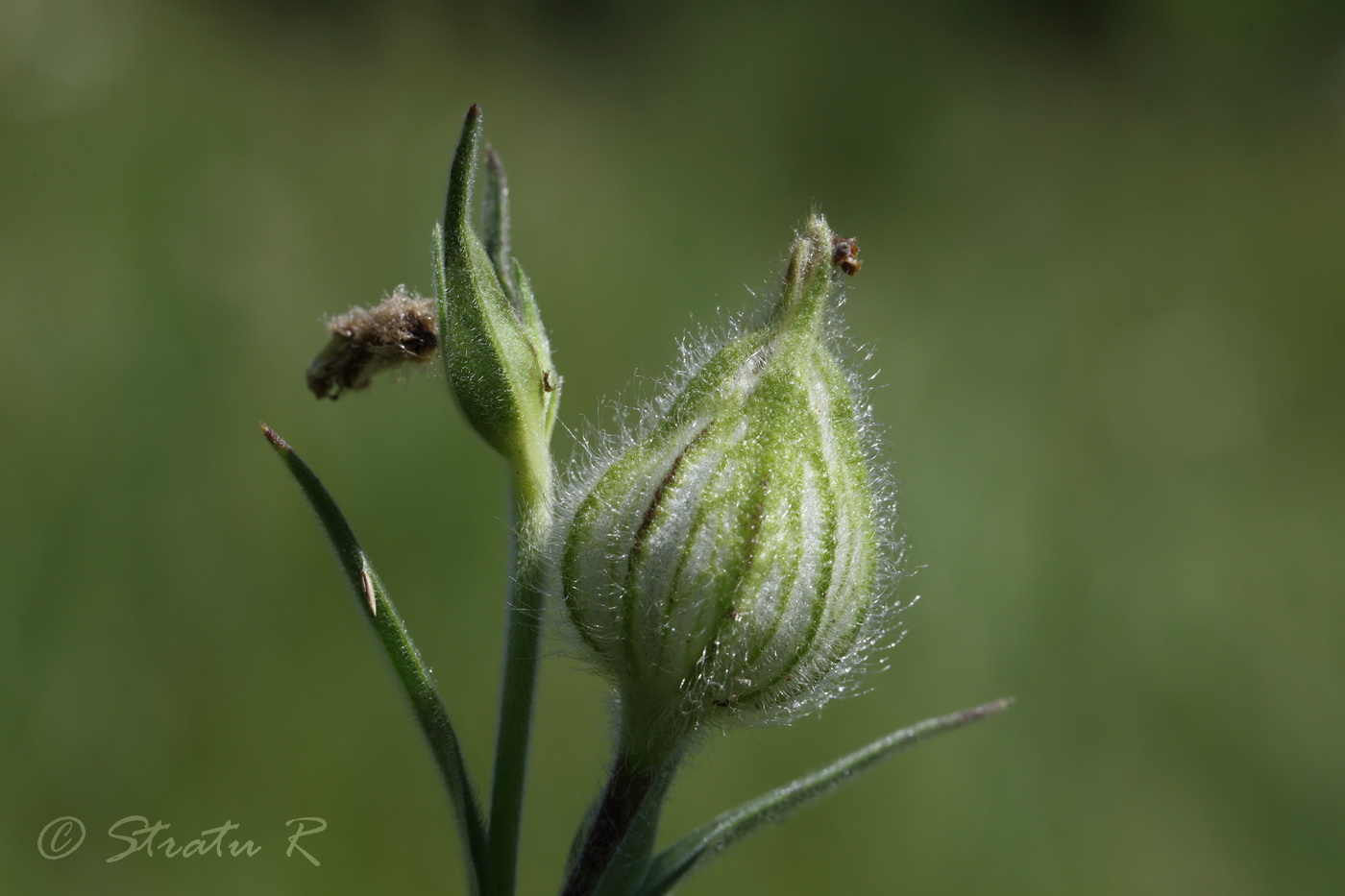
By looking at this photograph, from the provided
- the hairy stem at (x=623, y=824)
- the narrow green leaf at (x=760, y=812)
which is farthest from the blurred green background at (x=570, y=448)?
the narrow green leaf at (x=760, y=812)

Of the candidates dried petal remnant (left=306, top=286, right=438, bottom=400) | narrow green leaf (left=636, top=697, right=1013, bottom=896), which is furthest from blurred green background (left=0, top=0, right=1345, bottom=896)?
dried petal remnant (left=306, top=286, right=438, bottom=400)

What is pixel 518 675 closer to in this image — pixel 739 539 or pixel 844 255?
pixel 739 539

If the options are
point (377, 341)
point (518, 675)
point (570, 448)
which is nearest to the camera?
point (518, 675)

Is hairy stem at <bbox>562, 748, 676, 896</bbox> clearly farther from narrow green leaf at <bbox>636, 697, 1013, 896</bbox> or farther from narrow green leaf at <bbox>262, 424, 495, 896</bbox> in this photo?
narrow green leaf at <bbox>262, 424, 495, 896</bbox>

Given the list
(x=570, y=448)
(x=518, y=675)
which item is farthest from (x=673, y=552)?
(x=570, y=448)

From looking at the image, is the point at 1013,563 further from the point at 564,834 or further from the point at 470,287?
the point at 470,287
